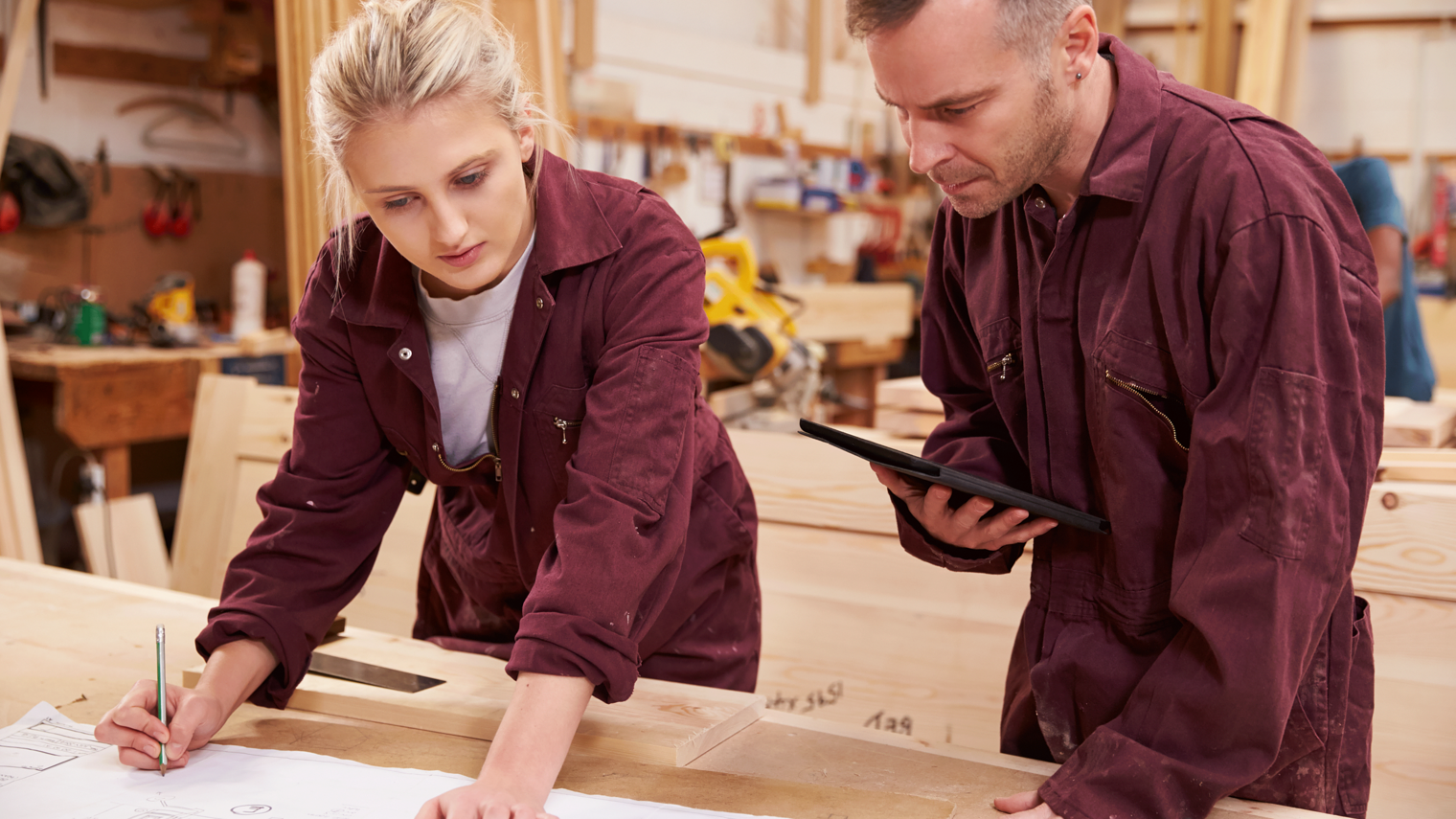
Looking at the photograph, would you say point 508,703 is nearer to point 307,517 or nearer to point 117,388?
point 307,517

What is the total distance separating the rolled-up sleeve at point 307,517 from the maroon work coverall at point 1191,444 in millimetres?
650

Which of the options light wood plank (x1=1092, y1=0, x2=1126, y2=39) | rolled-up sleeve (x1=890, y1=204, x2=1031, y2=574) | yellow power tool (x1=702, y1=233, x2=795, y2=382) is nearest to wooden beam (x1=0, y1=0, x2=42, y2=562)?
yellow power tool (x1=702, y1=233, x2=795, y2=382)

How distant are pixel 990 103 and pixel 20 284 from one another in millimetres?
4174

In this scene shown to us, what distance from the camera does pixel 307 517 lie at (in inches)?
48.2

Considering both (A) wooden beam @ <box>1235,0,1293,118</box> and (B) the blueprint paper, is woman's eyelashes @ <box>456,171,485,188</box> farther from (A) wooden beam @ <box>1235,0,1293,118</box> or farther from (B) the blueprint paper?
(A) wooden beam @ <box>1235,0,1293,118</box>

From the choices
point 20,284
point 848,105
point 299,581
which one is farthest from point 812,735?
point 848,105

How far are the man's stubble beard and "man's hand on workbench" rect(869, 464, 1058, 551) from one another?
0.93ft

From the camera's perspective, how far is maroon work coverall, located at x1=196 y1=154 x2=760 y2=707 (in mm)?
1030

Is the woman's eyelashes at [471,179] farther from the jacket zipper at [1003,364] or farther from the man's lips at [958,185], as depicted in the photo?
the jacket zipper at [1003,364]

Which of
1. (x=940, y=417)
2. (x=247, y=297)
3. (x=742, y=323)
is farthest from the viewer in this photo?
(x=247, y=297)

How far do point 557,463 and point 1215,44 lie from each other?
219 inches

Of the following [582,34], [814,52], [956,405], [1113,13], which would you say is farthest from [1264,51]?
[956,405]

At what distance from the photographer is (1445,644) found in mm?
1468

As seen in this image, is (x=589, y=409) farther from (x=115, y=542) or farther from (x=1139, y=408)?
(x=115, y=542)
